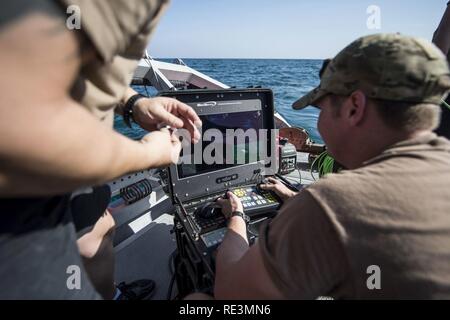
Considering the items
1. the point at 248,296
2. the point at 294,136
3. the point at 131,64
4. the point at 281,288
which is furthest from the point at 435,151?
the point at 294,136

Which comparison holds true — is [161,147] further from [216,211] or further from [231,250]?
[216,211]

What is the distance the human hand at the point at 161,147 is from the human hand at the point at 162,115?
0.24 m

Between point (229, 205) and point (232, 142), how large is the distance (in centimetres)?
43

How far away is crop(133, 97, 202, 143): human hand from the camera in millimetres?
1085

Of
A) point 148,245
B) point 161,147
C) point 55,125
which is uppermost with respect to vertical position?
point 55,125

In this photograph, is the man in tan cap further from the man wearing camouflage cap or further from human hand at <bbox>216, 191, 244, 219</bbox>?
human hand at <bbox>216, 191, 244, 219</bbox>

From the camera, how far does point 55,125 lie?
0.41m

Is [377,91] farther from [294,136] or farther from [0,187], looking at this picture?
[294,136]

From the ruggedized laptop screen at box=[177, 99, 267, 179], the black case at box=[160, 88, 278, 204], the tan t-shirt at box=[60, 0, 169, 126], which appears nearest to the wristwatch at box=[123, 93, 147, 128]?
the black case at box=[160, 88, 278, 204]

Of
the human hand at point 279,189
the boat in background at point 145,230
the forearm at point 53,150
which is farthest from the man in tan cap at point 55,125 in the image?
the human hand at point 279,189

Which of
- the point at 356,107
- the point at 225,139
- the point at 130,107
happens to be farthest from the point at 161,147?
the point at 225,139

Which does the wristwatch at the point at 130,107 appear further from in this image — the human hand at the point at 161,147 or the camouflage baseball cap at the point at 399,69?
the camouflage baseball cap at the point at 399,69

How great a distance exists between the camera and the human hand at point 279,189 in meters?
1.61

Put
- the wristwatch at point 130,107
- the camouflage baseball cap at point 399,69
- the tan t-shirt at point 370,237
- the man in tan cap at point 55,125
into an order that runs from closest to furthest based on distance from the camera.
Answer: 1. the man in tan cap at point 55,125
2. the tan t-shirt at point 370,237
3. the camouflage baseball cap at point 399,69
4. the wristwatch at point 130,107
